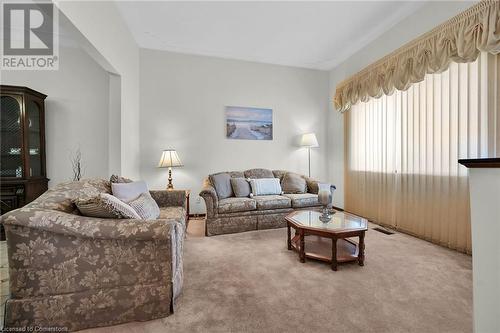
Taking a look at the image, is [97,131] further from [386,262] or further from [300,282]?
[386,262]

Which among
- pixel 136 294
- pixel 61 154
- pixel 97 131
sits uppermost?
pixel 97 131

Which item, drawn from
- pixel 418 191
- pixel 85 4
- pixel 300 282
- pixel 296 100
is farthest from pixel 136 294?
pixel 296 100

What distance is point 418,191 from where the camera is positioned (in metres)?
3.02

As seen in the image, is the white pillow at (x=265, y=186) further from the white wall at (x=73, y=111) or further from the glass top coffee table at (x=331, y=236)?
the white wall at (x=73, y=111)

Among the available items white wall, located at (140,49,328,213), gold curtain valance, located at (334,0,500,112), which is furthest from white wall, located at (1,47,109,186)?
gold curtain valance, located at (334,0,500,112)

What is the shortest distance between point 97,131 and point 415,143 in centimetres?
464

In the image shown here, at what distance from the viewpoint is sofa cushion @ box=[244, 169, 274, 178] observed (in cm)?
405

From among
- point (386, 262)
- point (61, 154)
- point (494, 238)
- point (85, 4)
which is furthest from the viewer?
point (61, 154)

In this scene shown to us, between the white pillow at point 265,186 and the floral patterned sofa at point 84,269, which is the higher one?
the white pillow at point 265,186

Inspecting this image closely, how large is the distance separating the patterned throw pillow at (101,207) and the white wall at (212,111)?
2517 mm

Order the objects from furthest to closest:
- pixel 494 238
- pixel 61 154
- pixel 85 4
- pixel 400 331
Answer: pixel 61 154 < pixel 85 4 < pixel 400 331 < pixel 494 238

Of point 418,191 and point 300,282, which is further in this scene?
point 418,191

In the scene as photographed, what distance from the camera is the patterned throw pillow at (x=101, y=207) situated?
1.53 meters

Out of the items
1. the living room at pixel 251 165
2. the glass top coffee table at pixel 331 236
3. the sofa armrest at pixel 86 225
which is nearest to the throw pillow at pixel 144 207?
the living room at pixel 251 165
